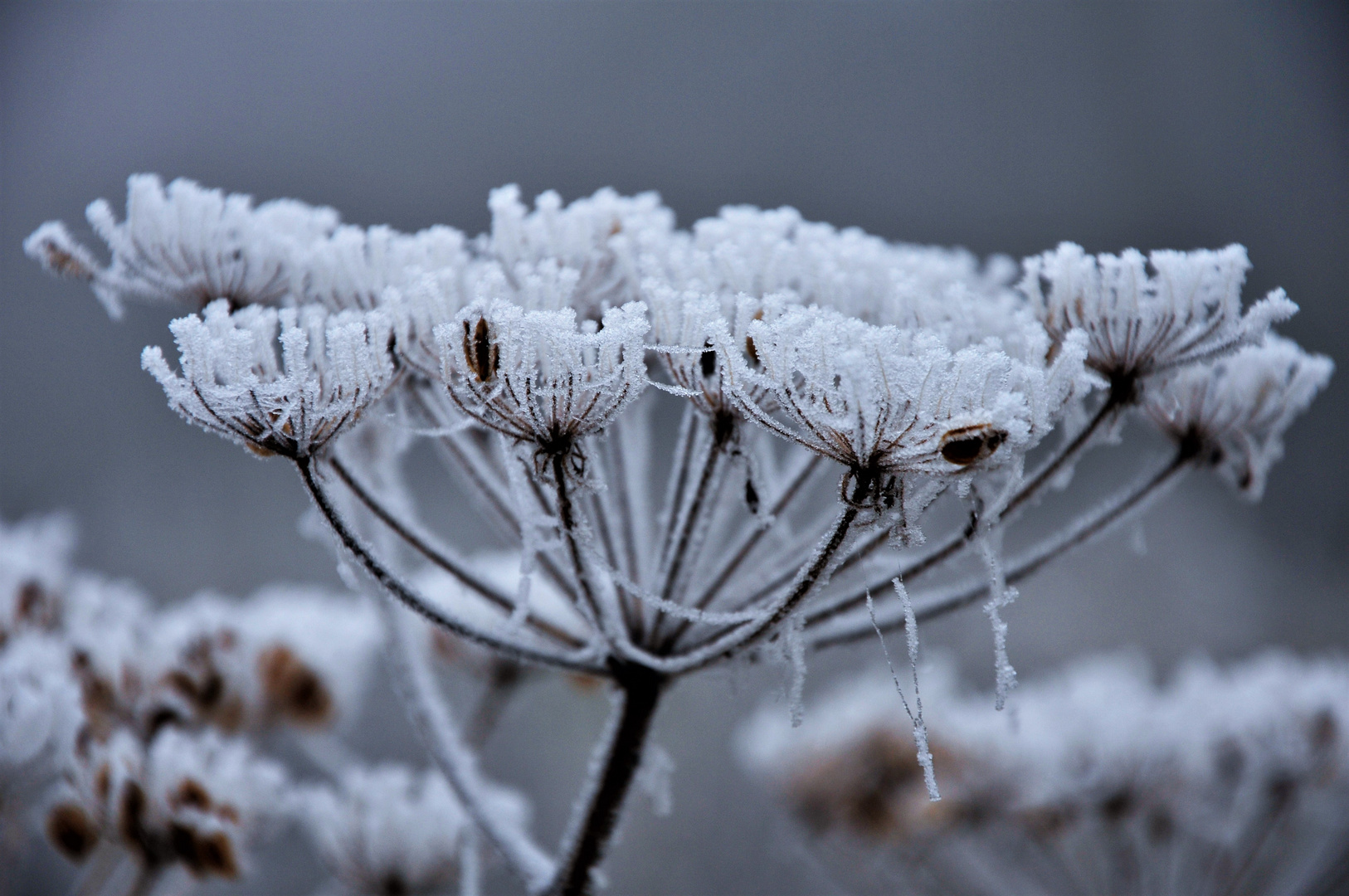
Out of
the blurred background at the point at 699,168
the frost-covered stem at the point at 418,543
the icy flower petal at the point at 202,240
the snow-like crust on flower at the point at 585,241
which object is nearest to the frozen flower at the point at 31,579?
the icy flower petal at the point at 202,240

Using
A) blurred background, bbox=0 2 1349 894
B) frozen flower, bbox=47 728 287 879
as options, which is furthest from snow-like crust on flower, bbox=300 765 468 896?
blurred background, bbox=0 2 1349 894

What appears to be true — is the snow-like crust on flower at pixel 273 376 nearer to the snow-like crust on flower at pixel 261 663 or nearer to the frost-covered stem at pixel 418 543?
the frost-covered stem at pixel 418 543

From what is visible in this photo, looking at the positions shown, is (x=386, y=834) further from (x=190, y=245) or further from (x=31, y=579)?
(x=190, y=245)

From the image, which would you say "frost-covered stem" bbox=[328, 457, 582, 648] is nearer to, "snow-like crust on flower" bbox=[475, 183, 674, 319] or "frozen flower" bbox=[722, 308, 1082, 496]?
"snow-like crust on flower" bbox=[475, 183, 674, 319]

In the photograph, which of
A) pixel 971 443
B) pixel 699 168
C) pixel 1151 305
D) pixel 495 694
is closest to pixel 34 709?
pixel 495 694

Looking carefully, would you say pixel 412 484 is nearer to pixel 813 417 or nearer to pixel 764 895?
pixel 764 895
